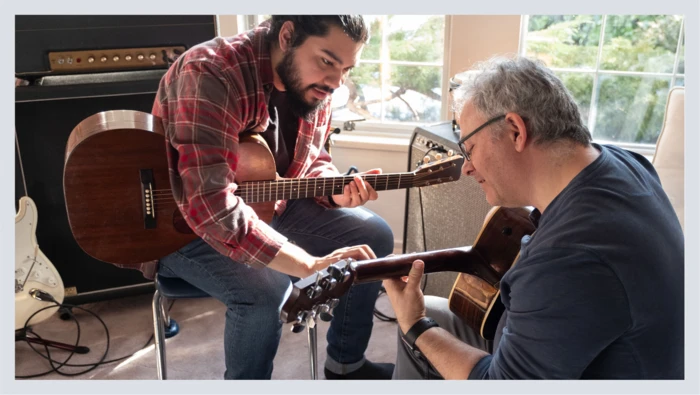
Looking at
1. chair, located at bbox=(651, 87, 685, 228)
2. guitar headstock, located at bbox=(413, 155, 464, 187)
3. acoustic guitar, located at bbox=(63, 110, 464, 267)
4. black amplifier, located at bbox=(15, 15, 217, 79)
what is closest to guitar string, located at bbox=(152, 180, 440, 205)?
acoustic guitar, located at bbox=(63, 110, 464, 267)

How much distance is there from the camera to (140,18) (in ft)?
6.73

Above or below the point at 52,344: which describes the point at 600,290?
above

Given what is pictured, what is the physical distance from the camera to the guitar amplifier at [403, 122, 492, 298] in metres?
2.00

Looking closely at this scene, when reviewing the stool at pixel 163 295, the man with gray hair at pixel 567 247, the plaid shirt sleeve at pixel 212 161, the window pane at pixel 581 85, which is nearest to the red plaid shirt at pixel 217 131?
the plaid shirt sleeve at pixel 212 161

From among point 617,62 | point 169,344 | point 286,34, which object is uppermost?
point 286,34

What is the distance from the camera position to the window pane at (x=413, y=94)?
8.46 ft

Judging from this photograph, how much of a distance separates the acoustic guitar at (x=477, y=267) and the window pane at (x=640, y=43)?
1206 millimetres

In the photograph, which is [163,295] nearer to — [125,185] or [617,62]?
[125,185]

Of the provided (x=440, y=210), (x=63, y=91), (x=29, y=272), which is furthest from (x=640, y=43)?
(x=29, y=272)

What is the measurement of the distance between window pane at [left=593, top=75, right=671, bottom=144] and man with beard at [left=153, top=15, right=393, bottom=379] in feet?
3.89

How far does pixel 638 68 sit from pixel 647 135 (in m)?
0.26

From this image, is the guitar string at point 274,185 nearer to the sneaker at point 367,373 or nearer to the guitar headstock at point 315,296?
the guitar headstock at point 315,296

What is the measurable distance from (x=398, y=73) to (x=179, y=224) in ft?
4.37

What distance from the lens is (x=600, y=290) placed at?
93cm
